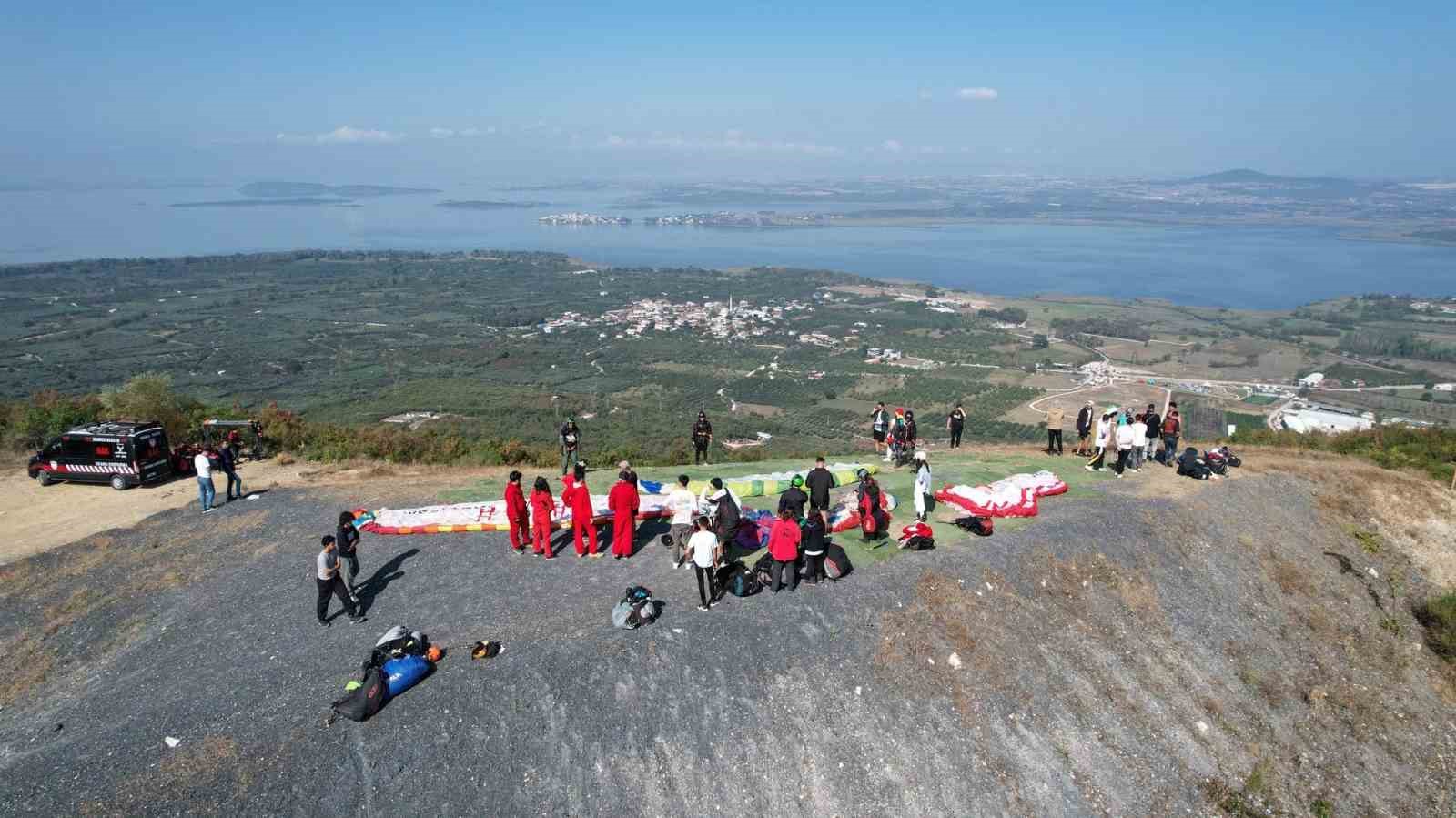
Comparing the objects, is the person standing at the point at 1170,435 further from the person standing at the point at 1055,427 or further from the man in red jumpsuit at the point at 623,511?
the man in red jumpsuit at the point at 623,511

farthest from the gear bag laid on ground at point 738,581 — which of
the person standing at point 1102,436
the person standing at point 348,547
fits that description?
the person standing at point 1102,436

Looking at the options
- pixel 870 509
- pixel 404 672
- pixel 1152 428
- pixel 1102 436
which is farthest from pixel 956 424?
pixel 404 672

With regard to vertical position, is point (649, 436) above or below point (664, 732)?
below

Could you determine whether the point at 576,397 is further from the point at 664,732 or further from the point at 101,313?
the point at 101,313

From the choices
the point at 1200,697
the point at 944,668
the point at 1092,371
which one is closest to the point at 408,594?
the point at 944,668

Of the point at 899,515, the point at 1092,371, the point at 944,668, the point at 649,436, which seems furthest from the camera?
the point at 1092,371

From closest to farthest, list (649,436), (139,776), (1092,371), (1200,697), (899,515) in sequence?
(139,776) < (1200,697) < (899,515) < (649,436) < (1092,371)

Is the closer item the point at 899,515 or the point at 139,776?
the point at 139,776

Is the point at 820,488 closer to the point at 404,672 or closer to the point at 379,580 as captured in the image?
the point at 404,672
